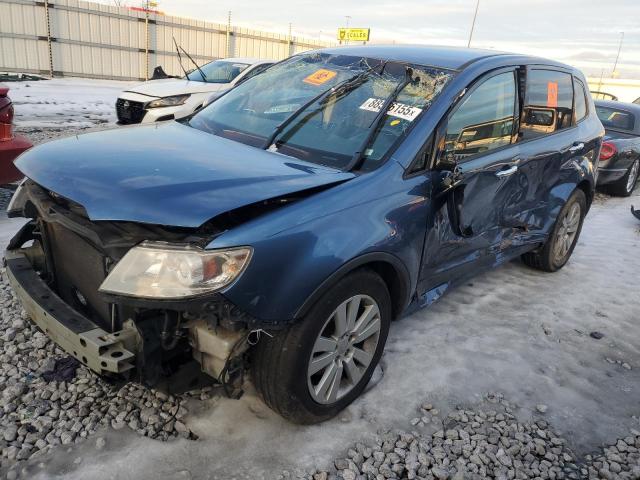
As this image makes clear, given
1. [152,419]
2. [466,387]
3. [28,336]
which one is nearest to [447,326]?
[466,387]

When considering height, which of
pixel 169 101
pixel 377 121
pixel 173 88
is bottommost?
pixel 169 101

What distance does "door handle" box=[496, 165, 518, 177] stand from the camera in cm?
327

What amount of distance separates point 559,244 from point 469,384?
2293 mm

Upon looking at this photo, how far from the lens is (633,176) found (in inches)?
339

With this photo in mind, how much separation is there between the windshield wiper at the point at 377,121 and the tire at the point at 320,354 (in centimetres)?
54

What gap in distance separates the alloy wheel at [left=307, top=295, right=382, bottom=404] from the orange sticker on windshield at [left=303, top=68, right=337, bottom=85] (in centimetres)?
145

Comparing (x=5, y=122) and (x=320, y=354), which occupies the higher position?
(x=5, y=122)

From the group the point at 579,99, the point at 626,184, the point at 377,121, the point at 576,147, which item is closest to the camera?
the point at 377,121

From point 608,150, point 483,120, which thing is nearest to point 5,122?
point 483,120

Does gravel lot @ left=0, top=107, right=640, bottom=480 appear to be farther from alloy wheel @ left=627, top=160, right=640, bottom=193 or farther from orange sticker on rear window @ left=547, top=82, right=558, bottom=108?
alloy wheel @ left=627, top=160, right=640, bottom=193

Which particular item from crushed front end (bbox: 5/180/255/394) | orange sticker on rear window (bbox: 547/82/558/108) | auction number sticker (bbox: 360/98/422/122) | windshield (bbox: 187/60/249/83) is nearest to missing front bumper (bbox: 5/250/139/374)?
crushed front end (bbox: 5/180/255/394)

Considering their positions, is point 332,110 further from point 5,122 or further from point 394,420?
point 5,122

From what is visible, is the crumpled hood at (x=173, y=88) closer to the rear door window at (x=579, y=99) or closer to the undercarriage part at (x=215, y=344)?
the rear door window at (x=579, y=99)

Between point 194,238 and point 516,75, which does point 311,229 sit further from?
point 516,75
